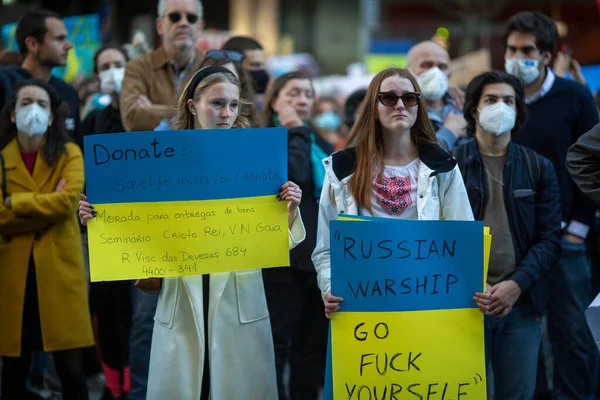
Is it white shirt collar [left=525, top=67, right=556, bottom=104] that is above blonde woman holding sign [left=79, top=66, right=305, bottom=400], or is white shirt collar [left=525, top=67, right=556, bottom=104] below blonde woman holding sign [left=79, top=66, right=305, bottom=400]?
above

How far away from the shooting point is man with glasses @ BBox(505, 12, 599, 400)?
614 centimetres

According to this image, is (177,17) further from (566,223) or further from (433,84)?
(566,223)

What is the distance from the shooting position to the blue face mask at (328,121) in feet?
44.3

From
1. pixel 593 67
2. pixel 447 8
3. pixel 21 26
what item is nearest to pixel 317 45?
pixel 447 8

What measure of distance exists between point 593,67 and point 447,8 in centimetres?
1959

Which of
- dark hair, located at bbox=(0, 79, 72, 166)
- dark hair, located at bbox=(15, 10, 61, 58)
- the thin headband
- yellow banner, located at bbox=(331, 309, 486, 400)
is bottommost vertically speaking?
yellow banner, located at bbox=(331, 309, 486, 400)

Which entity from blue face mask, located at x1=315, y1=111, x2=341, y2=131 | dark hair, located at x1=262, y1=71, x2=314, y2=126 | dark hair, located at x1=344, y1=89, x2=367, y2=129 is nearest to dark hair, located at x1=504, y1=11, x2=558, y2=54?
dark hair, located at x1=344, y1=89, x2=367, y2=129

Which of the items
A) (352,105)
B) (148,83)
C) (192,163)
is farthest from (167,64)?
(192,163)

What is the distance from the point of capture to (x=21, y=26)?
7277mm

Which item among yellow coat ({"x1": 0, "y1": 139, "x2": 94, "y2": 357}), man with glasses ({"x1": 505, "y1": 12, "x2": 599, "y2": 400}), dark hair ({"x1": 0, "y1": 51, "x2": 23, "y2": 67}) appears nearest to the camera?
yellow coat ({"x1": 0, "y1": 139, "x2": 94, "y2": 357})

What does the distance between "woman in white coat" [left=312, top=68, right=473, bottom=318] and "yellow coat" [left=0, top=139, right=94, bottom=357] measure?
6.07ft

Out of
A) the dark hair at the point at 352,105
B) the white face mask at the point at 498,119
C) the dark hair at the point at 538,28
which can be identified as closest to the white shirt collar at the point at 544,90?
the dark hair at the point at 538,28

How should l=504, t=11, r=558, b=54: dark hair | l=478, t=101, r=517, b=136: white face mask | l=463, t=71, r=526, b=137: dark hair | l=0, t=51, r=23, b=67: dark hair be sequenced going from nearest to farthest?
l=478, t=101, r=517, b=136: white face mask → l=463, t=71, r=526, b=137: dark hair → l=504, t=11, r=558, b=54: dark hair → l=0, t=51, r=23, b=67: dark hair

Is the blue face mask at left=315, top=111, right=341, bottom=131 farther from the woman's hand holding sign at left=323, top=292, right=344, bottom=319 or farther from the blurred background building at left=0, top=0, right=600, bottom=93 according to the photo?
the woman's hand holding sign at left=323, top=292, right=344, bottom=319
